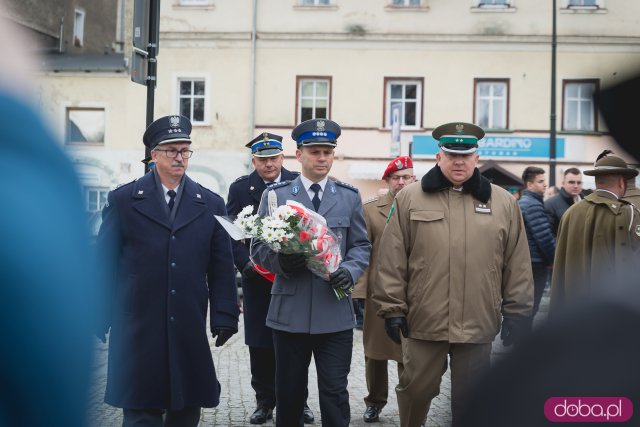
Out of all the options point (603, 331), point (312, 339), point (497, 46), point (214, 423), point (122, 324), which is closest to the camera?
point (603, 331)

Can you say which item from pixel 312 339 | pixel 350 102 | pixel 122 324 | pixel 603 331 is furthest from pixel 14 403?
pixel 350 102

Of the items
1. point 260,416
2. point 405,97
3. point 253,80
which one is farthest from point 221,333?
point 405,97

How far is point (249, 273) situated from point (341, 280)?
5.72ft

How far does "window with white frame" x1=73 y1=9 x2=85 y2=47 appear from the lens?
2283 millimetres

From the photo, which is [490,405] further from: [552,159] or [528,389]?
[552,159]

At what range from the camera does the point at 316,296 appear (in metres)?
5.29

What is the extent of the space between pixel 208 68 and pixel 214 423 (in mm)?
21094

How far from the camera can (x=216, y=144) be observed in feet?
87.7

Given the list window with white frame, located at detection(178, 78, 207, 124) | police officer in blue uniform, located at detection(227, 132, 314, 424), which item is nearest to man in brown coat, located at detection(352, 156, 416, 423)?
police officer in blue uniform, located at detection(227, 132, 314, 424)

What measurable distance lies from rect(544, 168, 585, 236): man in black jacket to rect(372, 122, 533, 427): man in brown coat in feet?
17.1

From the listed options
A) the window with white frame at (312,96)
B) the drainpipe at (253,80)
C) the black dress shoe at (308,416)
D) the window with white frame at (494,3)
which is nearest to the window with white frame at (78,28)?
the black dress shoe at (308,416)

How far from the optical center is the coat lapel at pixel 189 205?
4875mm

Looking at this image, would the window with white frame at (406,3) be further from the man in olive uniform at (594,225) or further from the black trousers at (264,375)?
the black trousers at (264,375)

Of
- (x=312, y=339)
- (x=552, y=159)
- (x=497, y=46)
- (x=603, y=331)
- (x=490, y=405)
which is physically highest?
(x=497, y=46)
